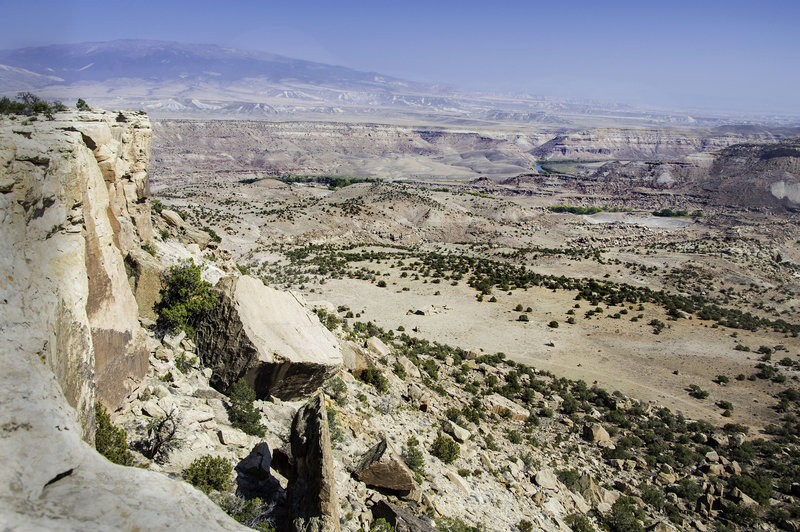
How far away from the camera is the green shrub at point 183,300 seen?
460 inches

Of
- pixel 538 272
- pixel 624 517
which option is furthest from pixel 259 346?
pixel 538 272

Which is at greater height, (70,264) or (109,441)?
(70,264)

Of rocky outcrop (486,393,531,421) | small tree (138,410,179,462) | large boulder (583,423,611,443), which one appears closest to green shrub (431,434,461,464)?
rocky outcrop (486,393,531,421)

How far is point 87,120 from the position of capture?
11.3 m

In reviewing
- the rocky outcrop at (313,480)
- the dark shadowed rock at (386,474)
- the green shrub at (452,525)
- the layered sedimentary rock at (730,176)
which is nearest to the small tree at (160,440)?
the rocky outcrop at (313,480)

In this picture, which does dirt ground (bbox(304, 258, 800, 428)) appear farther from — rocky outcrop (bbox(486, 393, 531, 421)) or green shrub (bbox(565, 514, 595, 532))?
green shrub (bbox(565, 514, 595, 532))

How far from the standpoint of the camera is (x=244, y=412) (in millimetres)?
10008

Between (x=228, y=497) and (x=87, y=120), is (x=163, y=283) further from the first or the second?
(x=228, y=497)

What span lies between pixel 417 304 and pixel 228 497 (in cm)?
2389

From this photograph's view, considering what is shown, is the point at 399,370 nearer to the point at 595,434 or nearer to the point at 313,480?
the point at 595,434

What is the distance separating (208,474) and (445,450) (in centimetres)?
686

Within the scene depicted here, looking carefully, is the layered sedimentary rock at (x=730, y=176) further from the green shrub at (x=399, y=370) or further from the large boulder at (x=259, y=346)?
the large boulder at (x=259, y=346)

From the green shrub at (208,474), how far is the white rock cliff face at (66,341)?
173 centimetres

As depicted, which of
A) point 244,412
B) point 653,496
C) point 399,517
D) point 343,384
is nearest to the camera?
point 399,517
